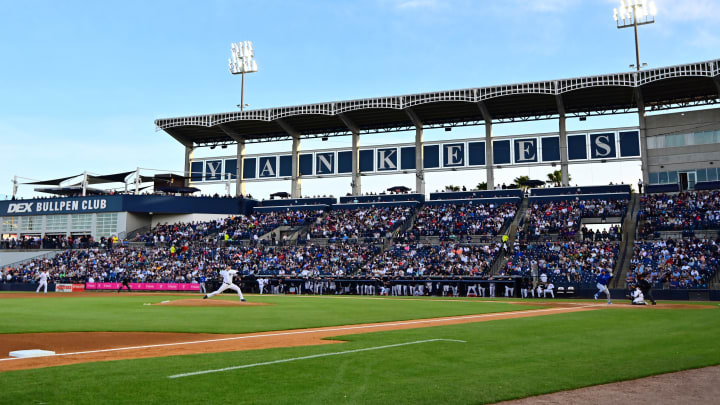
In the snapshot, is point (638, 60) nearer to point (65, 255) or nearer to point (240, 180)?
point (240, 180)

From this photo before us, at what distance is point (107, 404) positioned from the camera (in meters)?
5.76

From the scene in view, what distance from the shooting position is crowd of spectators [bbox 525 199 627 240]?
41.8 metres

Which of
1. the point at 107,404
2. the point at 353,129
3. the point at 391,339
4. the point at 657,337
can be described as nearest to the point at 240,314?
the point at 391,339

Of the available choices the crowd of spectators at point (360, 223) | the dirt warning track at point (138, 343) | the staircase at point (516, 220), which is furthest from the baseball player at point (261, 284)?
the dirt warning track at point (138, 343)

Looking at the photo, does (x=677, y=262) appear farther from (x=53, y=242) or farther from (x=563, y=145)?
(x=53, y=242)

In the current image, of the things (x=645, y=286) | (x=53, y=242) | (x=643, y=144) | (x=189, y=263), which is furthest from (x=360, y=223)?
(x=53, y=242)

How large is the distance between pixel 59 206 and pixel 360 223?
3145cm

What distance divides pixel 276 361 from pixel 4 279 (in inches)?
1865

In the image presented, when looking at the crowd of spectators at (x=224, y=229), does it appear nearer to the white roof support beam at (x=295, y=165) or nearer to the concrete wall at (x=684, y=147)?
the white roof support beam at (x=295, y=165)

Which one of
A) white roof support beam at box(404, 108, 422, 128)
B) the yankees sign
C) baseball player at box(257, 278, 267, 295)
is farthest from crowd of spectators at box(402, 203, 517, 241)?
baseball player at box(257, 278, 267, 295)

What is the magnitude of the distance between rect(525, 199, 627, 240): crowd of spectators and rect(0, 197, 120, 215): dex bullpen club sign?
38145 mm

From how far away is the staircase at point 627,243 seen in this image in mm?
34719

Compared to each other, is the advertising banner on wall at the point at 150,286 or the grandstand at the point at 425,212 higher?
the grandstand at the point at 425,212

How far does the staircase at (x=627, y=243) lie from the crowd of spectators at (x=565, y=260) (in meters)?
0.46
